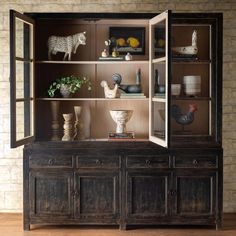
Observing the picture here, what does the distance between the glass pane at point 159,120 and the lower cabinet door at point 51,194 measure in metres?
0.92

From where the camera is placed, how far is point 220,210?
198 inches

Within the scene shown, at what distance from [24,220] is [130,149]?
4.02 ft

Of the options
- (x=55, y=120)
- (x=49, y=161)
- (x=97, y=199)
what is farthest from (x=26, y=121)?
(x=97, y=199)

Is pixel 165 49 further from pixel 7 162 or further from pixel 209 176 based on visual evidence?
pixel 7 162

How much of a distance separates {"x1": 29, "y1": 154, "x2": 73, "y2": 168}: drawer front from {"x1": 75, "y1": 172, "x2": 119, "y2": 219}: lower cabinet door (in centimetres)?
21

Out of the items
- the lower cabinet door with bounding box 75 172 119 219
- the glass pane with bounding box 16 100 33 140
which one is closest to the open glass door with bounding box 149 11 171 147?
the lower cabinet door with bounding box 75 172 119 219

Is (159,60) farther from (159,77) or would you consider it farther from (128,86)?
(128,86)

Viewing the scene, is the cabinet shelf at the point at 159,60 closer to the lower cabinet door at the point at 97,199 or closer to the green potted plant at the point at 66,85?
the green potted plant at the point at 66,85

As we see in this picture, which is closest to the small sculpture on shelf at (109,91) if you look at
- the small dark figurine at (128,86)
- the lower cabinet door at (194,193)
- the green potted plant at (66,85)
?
the small dark figurine at (128,86)

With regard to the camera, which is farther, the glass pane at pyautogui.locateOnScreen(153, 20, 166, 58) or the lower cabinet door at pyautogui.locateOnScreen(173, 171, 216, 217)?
the lower cabinet door at pyautogui.locateOnScreen(173, 171, 216, 217)

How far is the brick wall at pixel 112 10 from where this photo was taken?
5.55 m

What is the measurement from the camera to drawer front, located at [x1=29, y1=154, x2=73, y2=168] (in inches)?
197

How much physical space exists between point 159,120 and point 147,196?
0.74 metres

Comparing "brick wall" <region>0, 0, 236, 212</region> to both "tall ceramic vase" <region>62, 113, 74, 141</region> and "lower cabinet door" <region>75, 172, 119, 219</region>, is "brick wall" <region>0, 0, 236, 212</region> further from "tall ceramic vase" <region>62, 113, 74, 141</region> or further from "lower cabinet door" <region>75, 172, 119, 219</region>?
"lower cabinet door" <region>75, 172, 119, 219</region>
